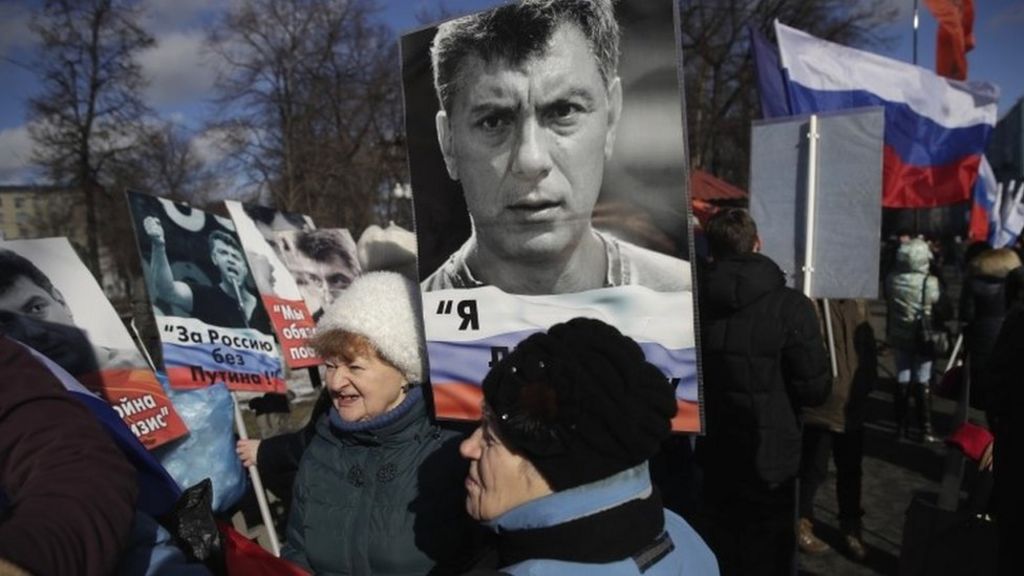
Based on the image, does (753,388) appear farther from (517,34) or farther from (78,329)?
(78,329)

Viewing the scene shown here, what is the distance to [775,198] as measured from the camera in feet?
10.3

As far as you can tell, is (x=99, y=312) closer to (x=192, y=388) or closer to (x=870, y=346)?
(x=192, y=388)

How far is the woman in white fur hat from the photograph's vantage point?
201cm

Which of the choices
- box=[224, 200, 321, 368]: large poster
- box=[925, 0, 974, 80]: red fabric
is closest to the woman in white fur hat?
box=[224, 200, 321, 368]: large poster

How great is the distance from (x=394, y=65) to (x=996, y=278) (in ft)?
68.8

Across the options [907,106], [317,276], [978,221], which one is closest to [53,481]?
[317,276]

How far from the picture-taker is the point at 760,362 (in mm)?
3191

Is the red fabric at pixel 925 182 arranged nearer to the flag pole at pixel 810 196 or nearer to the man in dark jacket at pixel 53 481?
the flag pole at pixel 810 196

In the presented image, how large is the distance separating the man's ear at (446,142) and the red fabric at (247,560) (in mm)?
1140

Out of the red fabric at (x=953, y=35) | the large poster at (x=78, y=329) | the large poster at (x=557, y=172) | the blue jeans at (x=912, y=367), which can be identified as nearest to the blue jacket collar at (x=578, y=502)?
the large poster at (x=557, y=172)

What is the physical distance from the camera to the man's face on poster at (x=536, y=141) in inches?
67.7

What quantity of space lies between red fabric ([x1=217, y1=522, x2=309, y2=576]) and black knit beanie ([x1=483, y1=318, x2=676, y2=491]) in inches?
24.8

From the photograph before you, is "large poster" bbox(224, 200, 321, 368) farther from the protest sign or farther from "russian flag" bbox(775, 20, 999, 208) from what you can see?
"russian flag" bbox(775, 20, 999, 208)

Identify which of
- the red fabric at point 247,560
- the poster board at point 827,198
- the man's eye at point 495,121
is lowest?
the red fabric at point 247,560
